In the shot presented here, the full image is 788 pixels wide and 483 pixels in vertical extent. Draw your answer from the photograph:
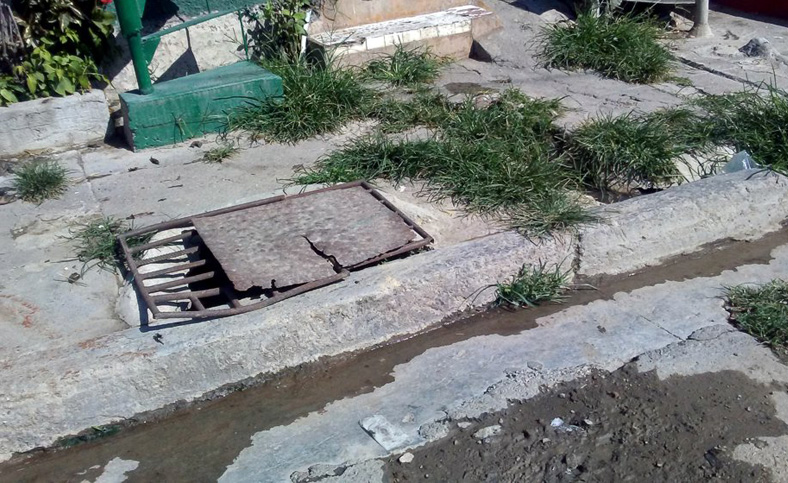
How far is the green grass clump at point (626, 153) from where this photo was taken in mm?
4723

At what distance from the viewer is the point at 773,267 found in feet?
13.5

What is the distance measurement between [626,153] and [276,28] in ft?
9.03

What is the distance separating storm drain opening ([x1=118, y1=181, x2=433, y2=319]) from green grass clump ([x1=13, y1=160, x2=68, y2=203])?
0.85m

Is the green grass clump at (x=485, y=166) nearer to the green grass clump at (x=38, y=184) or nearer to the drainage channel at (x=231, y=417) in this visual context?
the drainage channel at (x=231, y=417)

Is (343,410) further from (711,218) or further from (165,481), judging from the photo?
(711,218)

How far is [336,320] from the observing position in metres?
3.51

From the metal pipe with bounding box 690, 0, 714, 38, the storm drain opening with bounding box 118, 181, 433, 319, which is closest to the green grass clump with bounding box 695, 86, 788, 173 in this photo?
the metal pipe with bounding box 690, 0, 714, 38

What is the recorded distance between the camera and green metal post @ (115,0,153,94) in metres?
4.94

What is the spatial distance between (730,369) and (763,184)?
1.46m

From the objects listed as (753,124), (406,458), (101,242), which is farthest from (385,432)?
(753,124)

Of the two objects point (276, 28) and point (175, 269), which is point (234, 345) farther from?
point (276, 28)

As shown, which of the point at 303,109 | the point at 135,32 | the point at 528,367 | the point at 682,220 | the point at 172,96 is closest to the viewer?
the point at 528,367

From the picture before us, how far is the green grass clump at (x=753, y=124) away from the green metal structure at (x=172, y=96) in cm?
269

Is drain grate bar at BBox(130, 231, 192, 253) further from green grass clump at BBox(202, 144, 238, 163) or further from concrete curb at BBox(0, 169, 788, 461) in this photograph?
green grass clump at BBox(202, 144, 238, 163)
